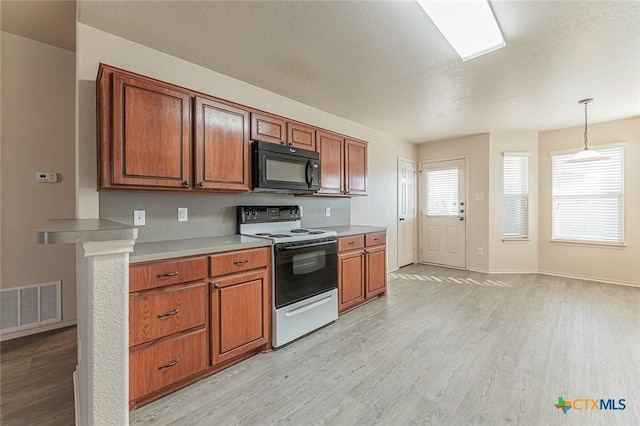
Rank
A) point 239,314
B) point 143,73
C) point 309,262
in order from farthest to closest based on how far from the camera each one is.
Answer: point 309,262 < point 143,73 < point 239,314

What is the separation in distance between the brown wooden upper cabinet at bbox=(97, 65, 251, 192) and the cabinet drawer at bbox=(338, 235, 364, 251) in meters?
1.17

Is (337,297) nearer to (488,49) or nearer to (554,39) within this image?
(488,49)

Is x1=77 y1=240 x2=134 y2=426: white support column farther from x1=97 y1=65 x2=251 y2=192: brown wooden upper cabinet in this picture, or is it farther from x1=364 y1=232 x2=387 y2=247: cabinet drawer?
x1=364 y1=232 x2=387 y2=247: cabinet drawer

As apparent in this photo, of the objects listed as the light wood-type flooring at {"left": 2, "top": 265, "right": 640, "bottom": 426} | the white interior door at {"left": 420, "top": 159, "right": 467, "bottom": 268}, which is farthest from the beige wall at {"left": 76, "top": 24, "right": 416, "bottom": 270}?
the white interior door at {"left": 420, "top": 159, "right": 467, "bottom": 268}

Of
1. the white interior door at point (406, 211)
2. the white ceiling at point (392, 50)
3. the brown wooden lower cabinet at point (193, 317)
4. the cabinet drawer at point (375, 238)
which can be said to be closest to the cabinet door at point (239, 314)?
the brown wooden lower cabinet at point (193, 317)

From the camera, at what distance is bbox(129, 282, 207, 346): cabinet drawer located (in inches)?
65.7

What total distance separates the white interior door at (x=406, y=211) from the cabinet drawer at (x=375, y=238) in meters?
1.71

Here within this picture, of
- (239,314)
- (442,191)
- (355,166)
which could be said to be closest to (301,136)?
(355,166)

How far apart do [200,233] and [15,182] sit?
1.83 meters

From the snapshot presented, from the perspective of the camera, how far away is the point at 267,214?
116 inches

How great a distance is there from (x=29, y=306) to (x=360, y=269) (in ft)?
10.7

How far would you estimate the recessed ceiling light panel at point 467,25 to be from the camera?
181cm

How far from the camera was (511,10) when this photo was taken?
1.85 meters

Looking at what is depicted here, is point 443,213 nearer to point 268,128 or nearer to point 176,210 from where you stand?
A: point 268,128
